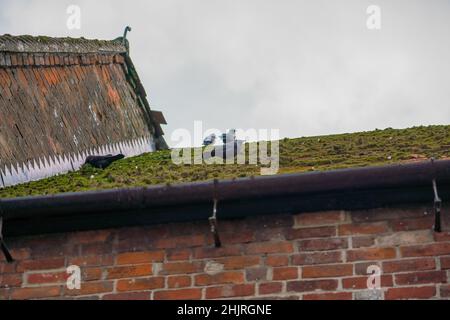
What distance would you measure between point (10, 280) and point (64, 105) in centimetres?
405

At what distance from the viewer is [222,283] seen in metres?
6.20

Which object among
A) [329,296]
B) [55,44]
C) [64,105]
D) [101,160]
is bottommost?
[329,296]

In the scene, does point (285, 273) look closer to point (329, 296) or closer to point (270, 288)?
point (270, 288)

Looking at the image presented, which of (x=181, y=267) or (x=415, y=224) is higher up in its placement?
(x=415, y=224)

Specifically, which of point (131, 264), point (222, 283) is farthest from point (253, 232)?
point (131, 264)

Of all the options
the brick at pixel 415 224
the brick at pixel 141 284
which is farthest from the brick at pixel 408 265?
the brick at pixel 141 284

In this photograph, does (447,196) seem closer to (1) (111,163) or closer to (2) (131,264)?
(2) (131,264)

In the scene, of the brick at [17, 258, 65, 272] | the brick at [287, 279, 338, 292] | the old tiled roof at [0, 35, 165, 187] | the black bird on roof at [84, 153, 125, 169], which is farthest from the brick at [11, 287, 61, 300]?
the black bird on roof at [84, 153, 125, 169]

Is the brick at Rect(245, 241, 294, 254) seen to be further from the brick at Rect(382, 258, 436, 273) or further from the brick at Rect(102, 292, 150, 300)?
the brick at Rect(102, 292, 150, 300)

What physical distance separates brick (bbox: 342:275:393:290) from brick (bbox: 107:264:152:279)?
4.52ft

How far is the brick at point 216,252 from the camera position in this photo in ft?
20.7

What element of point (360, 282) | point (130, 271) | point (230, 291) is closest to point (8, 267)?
point (130, 271)

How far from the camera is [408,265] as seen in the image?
605 cm

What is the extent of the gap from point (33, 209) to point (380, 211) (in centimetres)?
245
